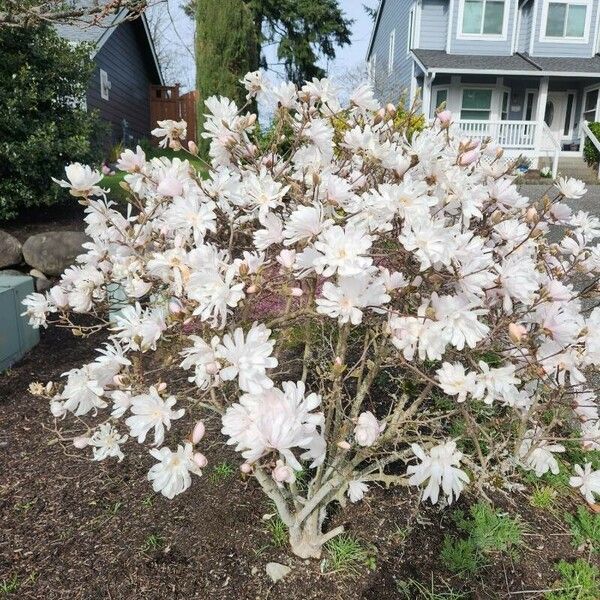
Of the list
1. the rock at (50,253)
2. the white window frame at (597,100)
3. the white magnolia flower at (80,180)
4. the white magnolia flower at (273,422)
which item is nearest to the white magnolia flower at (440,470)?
the white magnolia flower at (273,422)

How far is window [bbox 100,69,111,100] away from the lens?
487 inches

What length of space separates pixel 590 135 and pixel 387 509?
560 inches

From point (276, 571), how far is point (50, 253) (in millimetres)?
4201

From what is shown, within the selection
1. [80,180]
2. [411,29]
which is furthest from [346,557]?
[411,29]

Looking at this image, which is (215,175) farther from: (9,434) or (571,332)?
(9,434)

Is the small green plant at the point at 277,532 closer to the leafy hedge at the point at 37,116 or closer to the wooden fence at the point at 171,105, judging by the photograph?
the leafy hedge at the point at 37,116

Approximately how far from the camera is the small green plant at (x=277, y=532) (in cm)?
193

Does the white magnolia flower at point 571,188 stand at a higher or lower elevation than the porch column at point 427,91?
higher

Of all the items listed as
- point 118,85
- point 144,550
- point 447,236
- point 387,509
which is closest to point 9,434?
point 144,550

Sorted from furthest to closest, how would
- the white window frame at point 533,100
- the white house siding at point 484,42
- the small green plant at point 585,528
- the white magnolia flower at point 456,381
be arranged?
the white window frame at point 533,100 < the white house siding at point 484,42 < the small green plant at point 585,528 < the white magnolia flower at point 456,381

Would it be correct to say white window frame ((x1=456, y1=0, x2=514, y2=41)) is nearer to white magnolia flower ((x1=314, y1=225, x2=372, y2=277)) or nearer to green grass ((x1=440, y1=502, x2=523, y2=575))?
green grass ((x1=440, y1=502, x2=523, y2=575))

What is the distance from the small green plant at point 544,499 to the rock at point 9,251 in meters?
4.80

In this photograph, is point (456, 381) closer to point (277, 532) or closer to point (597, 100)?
point (277, 532)

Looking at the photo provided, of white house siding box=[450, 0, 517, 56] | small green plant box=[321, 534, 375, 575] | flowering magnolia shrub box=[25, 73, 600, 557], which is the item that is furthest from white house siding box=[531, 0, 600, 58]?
small green plant box=[321, 534, 375, 575]
